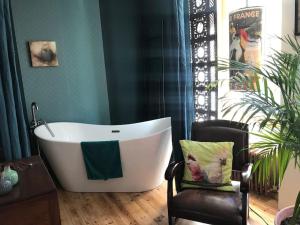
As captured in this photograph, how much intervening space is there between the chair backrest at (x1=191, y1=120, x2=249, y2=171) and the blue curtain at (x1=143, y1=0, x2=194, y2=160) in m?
0.40

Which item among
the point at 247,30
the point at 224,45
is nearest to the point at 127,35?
the point at 224,45

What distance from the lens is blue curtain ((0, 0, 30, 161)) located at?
2.48 metres

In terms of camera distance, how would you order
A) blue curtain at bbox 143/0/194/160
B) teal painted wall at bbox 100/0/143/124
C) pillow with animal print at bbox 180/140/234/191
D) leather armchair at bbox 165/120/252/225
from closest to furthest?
leather armchair at bbox 165/120/252/225 → pillow with animal print at bbox 180/140/234/191 → blue curtain at bbox 143/0/194/160 → teal painted wall at bbox 100/0/143/124

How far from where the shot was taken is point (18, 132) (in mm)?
2625

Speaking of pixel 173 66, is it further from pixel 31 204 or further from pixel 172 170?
pixel 31 204

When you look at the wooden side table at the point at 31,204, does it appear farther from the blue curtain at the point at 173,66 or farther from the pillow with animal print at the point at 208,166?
the blue curtain at the point at 173,66

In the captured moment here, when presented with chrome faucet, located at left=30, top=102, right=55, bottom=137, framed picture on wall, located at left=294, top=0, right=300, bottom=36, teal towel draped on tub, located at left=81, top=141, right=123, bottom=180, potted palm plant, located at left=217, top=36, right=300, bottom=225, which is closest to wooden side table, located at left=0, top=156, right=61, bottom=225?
teal towel draped on tub, located at left=81, top=141, right=123, bottom=180

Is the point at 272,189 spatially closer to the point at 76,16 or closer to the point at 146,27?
the point at 146,27

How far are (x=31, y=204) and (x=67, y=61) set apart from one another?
2.46 m

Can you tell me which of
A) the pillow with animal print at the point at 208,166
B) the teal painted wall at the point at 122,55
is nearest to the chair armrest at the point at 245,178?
the pillow with animal print at the point at 208,166

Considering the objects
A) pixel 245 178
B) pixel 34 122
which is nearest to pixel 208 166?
pixel 245 178

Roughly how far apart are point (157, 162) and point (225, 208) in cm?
112

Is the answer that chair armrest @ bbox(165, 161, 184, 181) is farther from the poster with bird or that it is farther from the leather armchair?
the poster with bird

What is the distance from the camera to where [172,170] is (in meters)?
1.97
